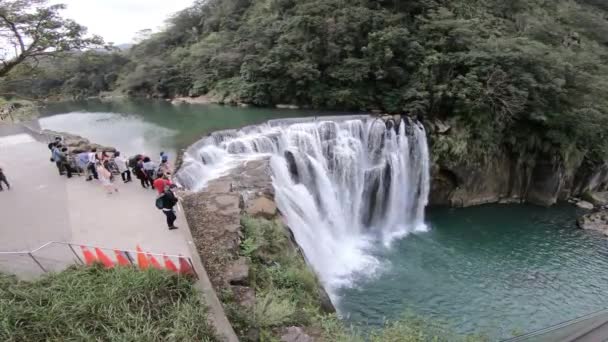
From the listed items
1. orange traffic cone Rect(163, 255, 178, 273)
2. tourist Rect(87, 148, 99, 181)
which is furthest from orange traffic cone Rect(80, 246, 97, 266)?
tourist Rect(87, 148, 99, 181)

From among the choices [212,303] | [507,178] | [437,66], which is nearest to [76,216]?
[212,303]

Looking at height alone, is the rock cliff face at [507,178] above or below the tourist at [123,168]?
below

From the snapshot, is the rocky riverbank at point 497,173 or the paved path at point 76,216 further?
the rocky riverbank at point 497,173

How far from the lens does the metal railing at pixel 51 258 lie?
18.7 feet

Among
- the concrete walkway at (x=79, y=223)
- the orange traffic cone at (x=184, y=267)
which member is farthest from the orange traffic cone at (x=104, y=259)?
the orange traffic cone at (x=184, y=267)

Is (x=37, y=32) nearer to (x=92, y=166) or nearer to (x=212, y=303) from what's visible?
(x=92, y=166)

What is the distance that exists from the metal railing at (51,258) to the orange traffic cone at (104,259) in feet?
0.15

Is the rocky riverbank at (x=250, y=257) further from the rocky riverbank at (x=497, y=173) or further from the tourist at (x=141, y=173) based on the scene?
the rocky riverbank at (x=497, y=173)

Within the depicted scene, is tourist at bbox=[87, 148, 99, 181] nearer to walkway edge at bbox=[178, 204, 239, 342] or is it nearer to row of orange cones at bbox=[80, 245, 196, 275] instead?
row of orange cones at bbox=[80, 245, 196, 275]

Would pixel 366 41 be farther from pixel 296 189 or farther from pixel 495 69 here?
pixel 296 189

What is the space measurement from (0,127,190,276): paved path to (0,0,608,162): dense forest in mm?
3375

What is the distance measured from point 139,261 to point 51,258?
1.50 metres

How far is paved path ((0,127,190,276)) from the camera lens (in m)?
7.13

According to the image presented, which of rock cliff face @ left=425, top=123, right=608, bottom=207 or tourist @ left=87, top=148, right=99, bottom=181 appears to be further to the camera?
rock cliff face @ left=425, top=123, right=608, bottom=207
